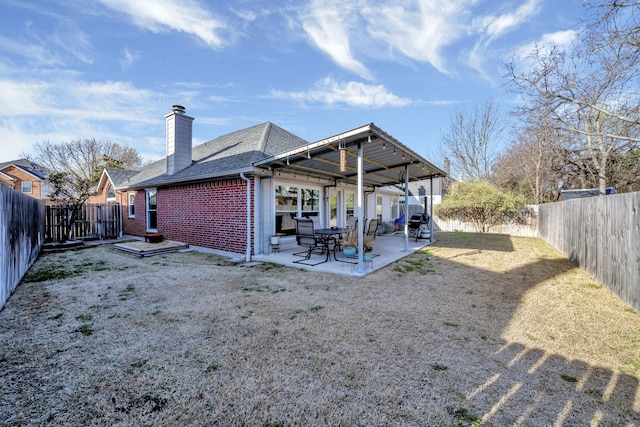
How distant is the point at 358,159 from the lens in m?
5.74

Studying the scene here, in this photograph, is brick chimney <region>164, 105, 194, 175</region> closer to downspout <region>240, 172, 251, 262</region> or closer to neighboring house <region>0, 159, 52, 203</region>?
downspout <region>240, 172, 251, 262</region>

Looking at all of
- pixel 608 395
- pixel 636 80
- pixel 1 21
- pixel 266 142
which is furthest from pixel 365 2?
pixel 1 21

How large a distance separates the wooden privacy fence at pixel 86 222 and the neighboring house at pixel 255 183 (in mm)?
614

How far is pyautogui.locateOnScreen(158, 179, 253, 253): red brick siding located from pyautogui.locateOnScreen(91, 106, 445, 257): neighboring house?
0.10 ft

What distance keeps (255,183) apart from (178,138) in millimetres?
5333

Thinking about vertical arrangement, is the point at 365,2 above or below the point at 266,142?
above

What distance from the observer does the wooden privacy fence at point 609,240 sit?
4.06 metres

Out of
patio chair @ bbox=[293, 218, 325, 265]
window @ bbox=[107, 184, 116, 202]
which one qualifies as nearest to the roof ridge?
patio chair @ bbox=[293, 218, 325, 265]

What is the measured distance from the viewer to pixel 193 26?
8250 mm

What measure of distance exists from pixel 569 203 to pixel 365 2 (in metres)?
8.75

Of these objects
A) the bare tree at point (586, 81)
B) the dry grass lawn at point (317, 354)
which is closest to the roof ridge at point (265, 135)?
the dry grass lawn at point (317, 354)

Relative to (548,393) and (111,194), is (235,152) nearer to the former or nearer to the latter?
(548,393)

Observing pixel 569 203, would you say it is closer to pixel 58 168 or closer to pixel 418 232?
pixel 418 232

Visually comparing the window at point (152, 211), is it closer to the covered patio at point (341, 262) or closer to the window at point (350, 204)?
the covered patio at point (341, 262)
